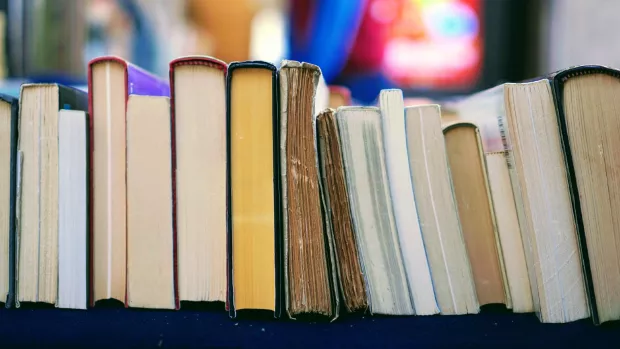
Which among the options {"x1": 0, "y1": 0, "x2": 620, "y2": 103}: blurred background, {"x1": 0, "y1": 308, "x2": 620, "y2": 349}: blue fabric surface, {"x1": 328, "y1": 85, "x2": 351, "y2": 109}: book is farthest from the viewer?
{"x1": 0, "y1": 0, "x2": 620, "y2": 103}: blurred background

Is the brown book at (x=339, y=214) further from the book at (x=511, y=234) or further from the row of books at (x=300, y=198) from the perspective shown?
the book at (x=511, y=234)

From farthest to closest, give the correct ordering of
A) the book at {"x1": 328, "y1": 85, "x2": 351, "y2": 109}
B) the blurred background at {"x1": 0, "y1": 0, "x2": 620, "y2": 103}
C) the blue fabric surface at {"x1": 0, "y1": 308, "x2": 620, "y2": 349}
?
the blurred background at {"x1": 0, "y1": 0, "x2": 620, "y2": 103} → the book at {"x1": 328, "y1": 85, "x2": 351, "y2": 109} → the blue fabric surface at {"x1": 0, "y1": 308, "x2": 620, "y2": 349}

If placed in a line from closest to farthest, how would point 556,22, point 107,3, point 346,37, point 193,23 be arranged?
point 107,3 < point 556,22 < point 346,37 < point 193,23

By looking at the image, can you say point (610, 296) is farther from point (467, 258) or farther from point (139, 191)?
point (139, 191)

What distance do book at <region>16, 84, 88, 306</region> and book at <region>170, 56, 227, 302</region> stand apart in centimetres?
14

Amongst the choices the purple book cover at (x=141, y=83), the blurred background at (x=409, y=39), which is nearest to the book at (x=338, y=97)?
the purple book cover at (x=141, y=83)

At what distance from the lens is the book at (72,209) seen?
1.73 ft

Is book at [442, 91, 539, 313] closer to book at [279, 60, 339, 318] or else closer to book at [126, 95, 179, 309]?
book at [279, 60, 339, 318]

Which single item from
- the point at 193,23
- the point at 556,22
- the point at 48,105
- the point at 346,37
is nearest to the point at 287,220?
the point at 48,105

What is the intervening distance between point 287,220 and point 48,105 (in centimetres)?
30

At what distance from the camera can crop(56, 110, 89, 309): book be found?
20.8 inches

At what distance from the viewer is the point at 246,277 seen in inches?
19.9

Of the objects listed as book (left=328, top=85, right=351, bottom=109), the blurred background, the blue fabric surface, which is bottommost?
the blue fabric surface

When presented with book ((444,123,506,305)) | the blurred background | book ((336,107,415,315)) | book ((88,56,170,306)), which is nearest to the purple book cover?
book ((88,56,170,306))
